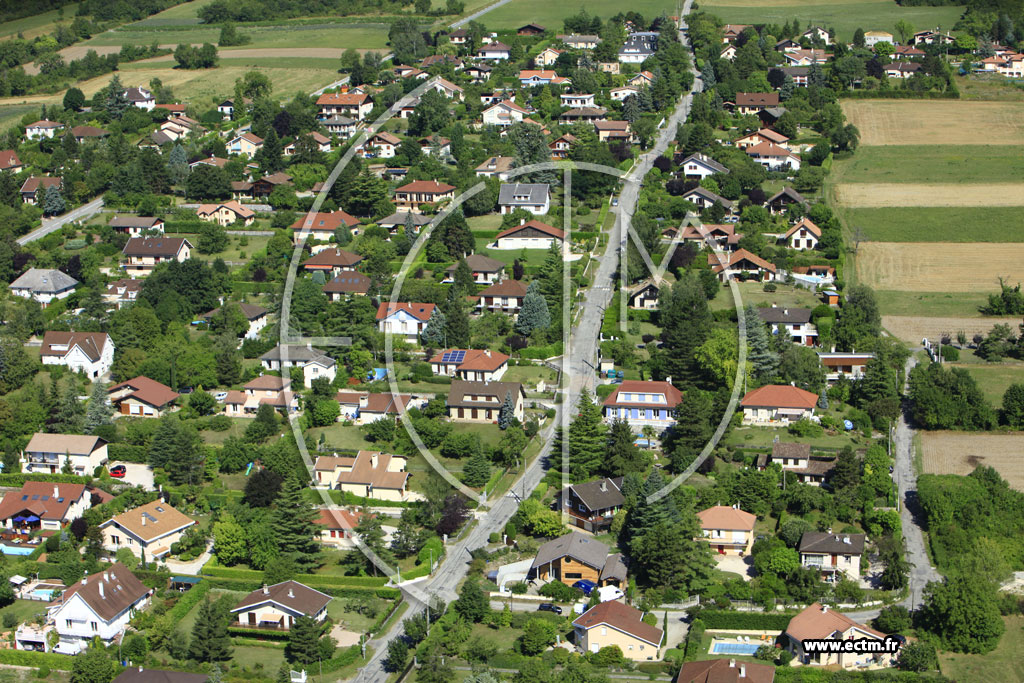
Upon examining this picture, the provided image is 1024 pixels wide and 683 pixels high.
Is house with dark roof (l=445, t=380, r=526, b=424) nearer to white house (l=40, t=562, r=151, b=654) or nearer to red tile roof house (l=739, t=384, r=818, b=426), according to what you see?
red tile roof house (l=739, t=384, r=818, b=426)

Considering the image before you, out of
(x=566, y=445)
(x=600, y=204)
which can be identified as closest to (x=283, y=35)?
(x=600, y=204)

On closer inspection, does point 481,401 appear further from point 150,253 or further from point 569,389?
point 150,253

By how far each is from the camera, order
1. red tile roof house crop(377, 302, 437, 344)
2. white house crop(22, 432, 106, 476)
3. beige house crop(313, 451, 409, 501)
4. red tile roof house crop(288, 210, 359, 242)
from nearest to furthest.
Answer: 1. beige house crop(313, 451, 409, 501)
2. white house crop(22, 432, 106, 476)
3. red tile roof house crop(377, 302, 437, 344)
4. red tile roof house crop(288, 210, 359, 242)

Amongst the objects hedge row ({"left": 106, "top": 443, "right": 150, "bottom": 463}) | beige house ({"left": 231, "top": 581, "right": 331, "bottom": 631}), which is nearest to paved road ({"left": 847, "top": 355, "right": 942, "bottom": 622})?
beige house ({"left": 231, "top": 581, "right": 331, "bottom": 631})

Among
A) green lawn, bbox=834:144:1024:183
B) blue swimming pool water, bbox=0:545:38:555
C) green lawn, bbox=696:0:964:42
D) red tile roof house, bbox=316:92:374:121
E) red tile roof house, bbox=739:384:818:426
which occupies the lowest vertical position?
blue swimming pool water, bbox=0:545:38:555

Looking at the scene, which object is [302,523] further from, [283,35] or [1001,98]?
[283,35]

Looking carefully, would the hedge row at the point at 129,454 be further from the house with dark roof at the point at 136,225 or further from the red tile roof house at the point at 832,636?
the red tile roof house at the point at 832,636
